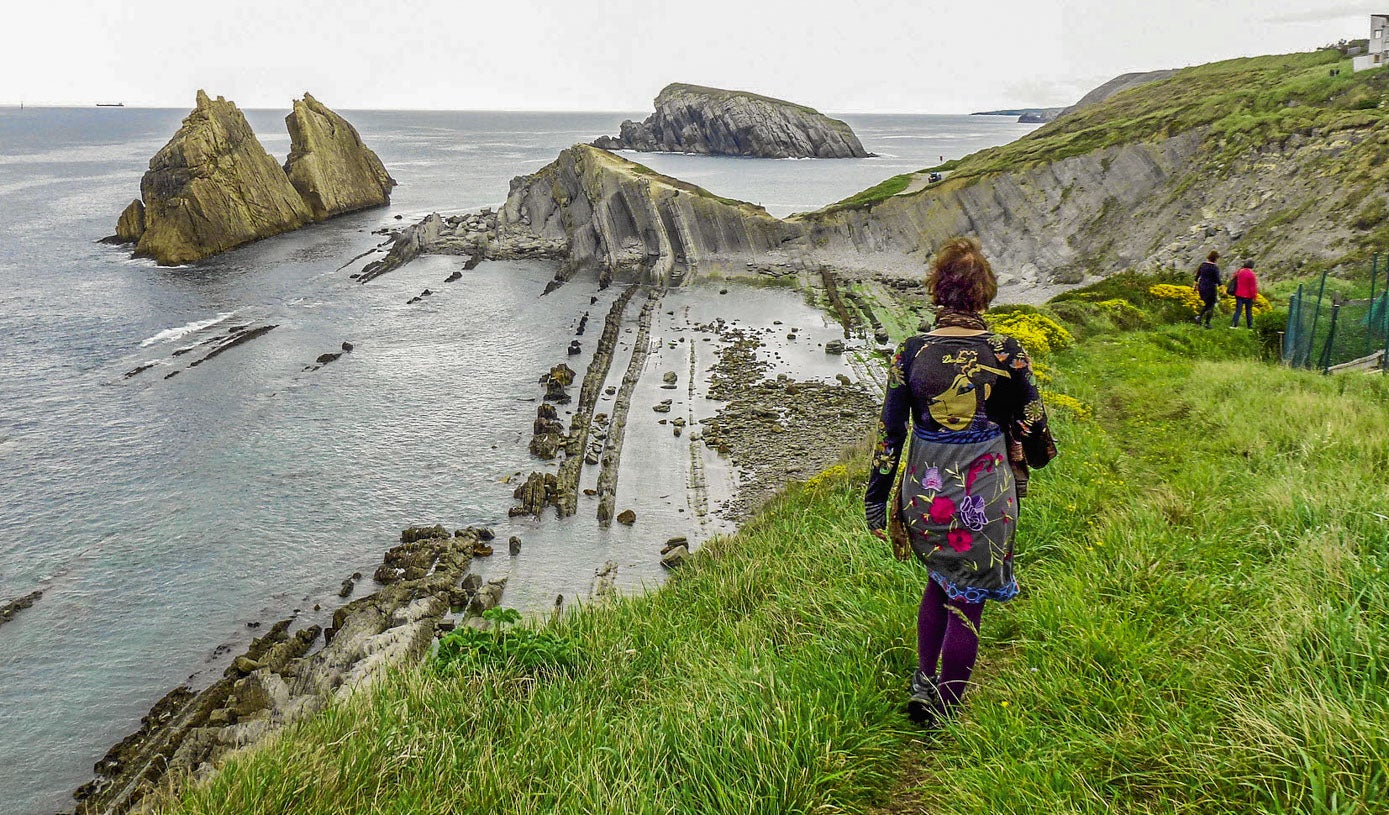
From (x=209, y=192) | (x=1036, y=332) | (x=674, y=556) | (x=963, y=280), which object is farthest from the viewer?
(x=209, y=192)

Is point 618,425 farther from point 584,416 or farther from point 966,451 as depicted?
point 966,451

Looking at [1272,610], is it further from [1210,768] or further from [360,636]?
[360,636]

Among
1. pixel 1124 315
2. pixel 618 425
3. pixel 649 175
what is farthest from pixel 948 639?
pixel 649 175

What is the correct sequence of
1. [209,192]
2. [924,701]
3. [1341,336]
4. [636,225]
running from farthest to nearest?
[209,192] < [636,225] < [1341,336] < [924,701]

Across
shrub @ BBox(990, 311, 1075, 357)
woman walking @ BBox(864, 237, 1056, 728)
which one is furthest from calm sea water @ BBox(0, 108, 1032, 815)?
woman walking @ BBox(864, 237, 1056, 728)

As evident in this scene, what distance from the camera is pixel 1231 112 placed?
51.6 m

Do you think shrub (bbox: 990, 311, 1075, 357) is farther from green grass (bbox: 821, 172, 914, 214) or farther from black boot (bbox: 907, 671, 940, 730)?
green grass (bbox: 821, 172, 914, 214)

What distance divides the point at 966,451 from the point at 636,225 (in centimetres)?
6375

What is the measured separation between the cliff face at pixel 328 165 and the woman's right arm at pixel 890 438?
9629 centimetres

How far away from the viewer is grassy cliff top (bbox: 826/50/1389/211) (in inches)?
1784

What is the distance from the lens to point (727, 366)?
37.6 meters

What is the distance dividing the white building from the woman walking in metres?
60.6

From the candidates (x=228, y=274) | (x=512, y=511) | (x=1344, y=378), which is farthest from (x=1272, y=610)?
(x=228, y=274)

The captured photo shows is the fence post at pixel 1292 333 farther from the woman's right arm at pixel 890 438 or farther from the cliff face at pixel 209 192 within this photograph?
the cliff face at pixel 209 192
